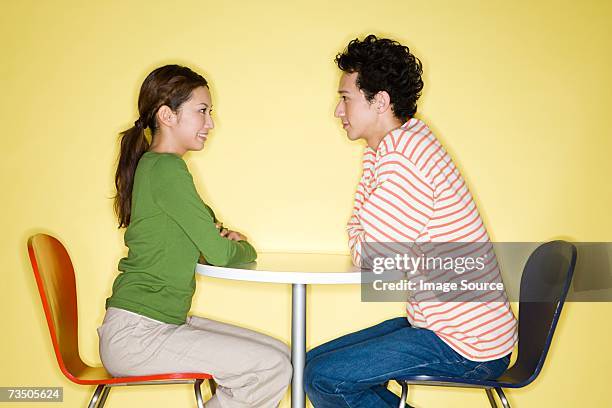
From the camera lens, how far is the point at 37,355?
259cm

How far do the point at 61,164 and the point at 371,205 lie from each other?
1351 mm

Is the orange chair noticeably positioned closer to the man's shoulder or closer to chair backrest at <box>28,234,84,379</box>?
chair backrest at <box>28,234,84,379</box>

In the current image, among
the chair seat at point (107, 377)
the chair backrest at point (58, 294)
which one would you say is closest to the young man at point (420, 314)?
the chair seat at point (107, 377)

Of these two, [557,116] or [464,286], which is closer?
[464,286]

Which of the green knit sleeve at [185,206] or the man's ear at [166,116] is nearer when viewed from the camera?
the green knit sleeve at [185,206]

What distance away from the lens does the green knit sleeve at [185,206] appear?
190 cm

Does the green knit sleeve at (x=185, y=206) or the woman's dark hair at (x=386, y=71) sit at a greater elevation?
the woman's dark hair at (x=386, y=71)

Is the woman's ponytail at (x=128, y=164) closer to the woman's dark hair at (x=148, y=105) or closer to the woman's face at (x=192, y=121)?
the woman's dark hair at (x=148, y=105)

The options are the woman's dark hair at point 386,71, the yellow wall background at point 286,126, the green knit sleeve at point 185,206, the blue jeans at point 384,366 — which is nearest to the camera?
the blue jeans at point 384,366

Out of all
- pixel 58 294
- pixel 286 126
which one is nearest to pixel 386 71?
pixel 286 126

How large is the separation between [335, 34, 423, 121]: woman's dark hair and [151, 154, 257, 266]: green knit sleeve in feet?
2.08

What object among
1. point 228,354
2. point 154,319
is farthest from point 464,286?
point 154,319

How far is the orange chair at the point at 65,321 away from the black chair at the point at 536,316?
0.68 meters

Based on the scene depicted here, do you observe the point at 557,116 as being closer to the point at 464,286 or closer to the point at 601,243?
the point at 601,243
